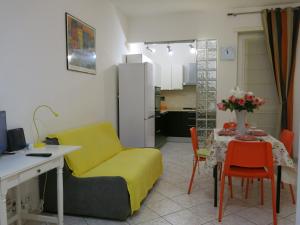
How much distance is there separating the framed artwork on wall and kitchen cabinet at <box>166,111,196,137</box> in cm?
308

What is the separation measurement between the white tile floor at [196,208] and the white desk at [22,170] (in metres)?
0.42

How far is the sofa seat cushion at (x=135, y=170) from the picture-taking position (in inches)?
96.8

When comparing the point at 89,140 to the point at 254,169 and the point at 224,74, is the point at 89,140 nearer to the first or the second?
the point at 254,169

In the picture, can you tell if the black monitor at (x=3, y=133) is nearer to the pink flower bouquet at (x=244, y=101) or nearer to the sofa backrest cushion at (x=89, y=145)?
the sofa backrest cushion at (x=89, y=145)

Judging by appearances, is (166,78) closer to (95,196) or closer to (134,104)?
(134,104)

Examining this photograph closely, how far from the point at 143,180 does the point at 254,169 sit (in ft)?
3.64

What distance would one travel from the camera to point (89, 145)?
300 centimetres

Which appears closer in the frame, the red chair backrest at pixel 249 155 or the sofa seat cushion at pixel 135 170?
the red chair backrest at pixel 249 155

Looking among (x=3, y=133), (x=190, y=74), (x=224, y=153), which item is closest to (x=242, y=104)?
(x=224, y=153)

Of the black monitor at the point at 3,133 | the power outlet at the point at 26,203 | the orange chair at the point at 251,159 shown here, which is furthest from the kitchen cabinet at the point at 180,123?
the black monitor at the point at 3,133

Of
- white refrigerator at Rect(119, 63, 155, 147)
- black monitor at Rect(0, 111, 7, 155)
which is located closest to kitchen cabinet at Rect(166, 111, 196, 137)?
white refrigerator at Rect(119, 63, 155, 147)

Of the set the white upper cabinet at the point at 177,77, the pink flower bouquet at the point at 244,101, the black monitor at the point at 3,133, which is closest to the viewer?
the black monitor at the point at 3,133

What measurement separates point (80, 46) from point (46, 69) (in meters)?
0.82

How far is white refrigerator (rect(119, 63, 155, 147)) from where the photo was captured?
4.50 meters
